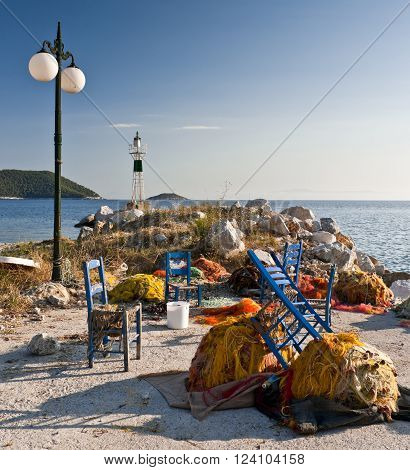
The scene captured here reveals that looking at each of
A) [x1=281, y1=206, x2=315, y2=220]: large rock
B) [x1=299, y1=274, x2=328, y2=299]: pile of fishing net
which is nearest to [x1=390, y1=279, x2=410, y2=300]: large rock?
[x1=299, y1=274, x2=328, y2=299]: pile of fishing net

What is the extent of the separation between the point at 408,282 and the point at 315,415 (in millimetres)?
9543

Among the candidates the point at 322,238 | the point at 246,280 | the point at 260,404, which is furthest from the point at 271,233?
the point at 260,404

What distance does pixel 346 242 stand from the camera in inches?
711

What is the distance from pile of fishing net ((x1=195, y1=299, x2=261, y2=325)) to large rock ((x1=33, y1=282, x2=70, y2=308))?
8.26 ft

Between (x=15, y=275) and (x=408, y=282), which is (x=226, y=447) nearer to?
(x=15, y=275)

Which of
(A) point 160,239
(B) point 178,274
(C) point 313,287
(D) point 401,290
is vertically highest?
(A) point 160,239

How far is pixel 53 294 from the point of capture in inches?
360

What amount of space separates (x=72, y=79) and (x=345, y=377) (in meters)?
7.69

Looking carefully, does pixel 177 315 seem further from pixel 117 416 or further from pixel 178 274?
pixel 117 416

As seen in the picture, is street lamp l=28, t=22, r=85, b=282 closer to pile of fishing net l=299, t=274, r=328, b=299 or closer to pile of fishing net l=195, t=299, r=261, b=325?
pile of fishing net l=195, t=299, r=261, b=325

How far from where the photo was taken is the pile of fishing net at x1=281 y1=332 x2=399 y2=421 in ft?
14.2

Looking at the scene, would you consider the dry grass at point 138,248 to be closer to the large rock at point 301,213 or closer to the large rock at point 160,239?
the large rock at point 160,239
